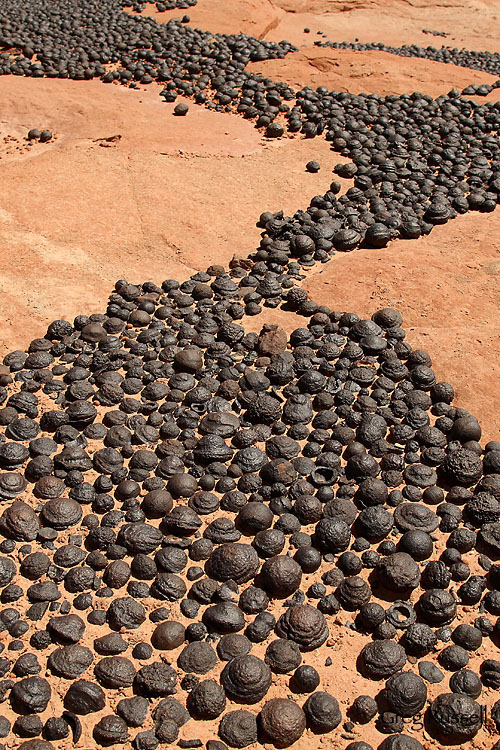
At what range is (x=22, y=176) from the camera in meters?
9.41

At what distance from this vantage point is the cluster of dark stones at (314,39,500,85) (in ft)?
52.4

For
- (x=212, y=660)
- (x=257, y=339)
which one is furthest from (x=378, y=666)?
(x=257, y=339)

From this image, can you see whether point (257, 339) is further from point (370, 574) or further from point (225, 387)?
point (370, 574)

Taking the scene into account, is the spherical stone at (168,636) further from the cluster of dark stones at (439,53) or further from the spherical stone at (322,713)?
the cluster of dark stones at (439,53)

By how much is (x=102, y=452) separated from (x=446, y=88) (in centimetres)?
Result: 1042

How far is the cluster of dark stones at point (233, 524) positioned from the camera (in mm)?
4168

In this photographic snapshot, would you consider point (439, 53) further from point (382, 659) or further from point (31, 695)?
point (31, 695)

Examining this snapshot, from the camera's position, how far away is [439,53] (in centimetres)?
1658

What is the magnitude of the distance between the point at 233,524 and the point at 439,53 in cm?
1522

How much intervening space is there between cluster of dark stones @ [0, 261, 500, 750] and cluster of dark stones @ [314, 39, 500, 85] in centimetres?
1154

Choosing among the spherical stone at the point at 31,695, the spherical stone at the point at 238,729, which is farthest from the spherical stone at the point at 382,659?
the spherical stone at the point at 31,695

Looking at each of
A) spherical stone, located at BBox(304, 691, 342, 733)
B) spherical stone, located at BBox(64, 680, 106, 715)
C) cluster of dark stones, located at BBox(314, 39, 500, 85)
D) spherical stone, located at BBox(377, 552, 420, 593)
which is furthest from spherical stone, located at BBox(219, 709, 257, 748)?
cluster of dark stones, located at BBox(314, 39, 500, 85)

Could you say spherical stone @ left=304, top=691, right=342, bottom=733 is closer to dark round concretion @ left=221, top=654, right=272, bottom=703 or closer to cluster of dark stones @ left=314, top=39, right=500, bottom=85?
dark round concretion @ left=221, top=654, right=272, bottom=703

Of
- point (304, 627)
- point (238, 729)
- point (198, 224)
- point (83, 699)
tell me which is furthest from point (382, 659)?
point (198, 224)
